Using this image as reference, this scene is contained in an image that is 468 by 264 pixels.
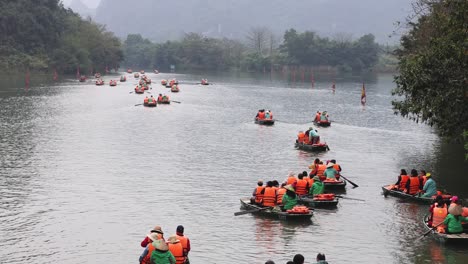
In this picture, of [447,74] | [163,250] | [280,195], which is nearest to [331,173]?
[280,195]

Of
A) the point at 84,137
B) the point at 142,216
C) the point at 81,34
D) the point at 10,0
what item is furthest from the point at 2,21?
the point at 142,216

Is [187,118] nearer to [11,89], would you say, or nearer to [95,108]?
[95,108]

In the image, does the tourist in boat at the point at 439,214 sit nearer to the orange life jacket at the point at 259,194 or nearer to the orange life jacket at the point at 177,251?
the orange life jacket at the point at 259,194

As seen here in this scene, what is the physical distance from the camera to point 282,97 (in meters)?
109

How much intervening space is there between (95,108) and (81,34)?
103426 mm

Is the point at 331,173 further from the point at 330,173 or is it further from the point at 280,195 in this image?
the point at 280,195

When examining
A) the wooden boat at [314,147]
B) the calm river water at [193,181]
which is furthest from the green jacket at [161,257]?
the wooden boat at [314,147]

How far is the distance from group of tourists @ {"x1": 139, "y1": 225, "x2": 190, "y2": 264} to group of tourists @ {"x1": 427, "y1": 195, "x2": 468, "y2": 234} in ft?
38.6

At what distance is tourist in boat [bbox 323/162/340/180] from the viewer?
3809 cm

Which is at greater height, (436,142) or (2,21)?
(2,21)

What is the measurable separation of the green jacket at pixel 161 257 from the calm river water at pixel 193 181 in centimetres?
542

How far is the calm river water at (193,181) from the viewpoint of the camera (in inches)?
1097

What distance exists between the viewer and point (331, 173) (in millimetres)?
38312

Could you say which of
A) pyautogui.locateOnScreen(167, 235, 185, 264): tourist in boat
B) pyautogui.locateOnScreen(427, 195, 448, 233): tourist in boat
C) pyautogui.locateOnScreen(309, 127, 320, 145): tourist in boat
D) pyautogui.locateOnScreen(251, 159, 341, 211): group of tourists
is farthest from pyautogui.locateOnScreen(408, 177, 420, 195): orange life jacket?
pyautogui.locateOnScreen(167, 235, 185, 264): tourist in boat
